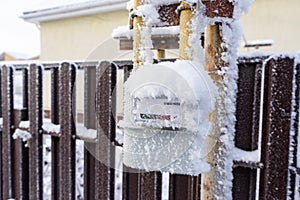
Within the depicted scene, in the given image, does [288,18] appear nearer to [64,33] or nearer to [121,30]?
[121,30]

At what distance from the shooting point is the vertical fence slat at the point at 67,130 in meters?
2.02

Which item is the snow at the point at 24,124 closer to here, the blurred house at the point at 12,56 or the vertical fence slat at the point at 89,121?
the vertical fence slat at the point at 89,121

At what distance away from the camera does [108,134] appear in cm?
185

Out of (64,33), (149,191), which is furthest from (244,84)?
(64,33)

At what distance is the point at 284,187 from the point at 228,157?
333 millimetres

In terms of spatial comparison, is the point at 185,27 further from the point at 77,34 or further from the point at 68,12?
the point at 77,34

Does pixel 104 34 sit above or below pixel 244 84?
above

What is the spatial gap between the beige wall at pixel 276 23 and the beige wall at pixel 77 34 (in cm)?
226

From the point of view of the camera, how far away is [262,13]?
170 inches

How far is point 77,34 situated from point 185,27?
5.93m

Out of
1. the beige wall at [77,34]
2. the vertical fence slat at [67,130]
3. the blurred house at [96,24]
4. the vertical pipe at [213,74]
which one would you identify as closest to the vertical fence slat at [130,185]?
the vertical fence slat at [67,130]

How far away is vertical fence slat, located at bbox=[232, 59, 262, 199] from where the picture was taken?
1373 millimetres

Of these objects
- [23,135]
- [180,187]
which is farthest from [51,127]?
[180,187]

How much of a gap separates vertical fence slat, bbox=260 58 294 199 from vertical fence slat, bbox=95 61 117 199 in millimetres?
877
